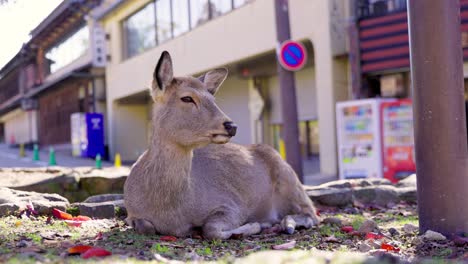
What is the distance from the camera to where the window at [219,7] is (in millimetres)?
21816

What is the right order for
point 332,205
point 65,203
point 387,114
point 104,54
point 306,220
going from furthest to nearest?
point 104,54 < point 387,114 < point 332,205 < point 65,203 < point 306,220

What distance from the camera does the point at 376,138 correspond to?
1564 centimetres

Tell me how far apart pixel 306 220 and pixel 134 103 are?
2636 centimetres

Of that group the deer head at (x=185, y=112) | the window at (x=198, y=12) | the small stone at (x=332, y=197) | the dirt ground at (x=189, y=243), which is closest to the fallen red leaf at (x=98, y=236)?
the dirt ground at (x=189, y=243)

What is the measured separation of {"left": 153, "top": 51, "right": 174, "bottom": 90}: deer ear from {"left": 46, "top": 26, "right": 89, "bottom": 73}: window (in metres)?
29.5

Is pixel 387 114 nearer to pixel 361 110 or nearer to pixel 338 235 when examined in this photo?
pixel 361 110

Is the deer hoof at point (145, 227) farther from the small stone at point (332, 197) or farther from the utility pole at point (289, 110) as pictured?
the utility pole at point (289, 110)

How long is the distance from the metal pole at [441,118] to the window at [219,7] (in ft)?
53.6

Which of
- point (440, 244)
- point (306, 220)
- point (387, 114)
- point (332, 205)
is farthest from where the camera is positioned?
point (387, 114)

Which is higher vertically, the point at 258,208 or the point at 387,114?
the point at 387,114

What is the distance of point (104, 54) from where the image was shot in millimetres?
31797

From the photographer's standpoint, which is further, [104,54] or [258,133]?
[104,54]

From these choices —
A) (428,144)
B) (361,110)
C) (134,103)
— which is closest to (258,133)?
(361,110)

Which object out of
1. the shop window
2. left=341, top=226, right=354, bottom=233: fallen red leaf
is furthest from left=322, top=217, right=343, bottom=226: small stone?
the shop window
